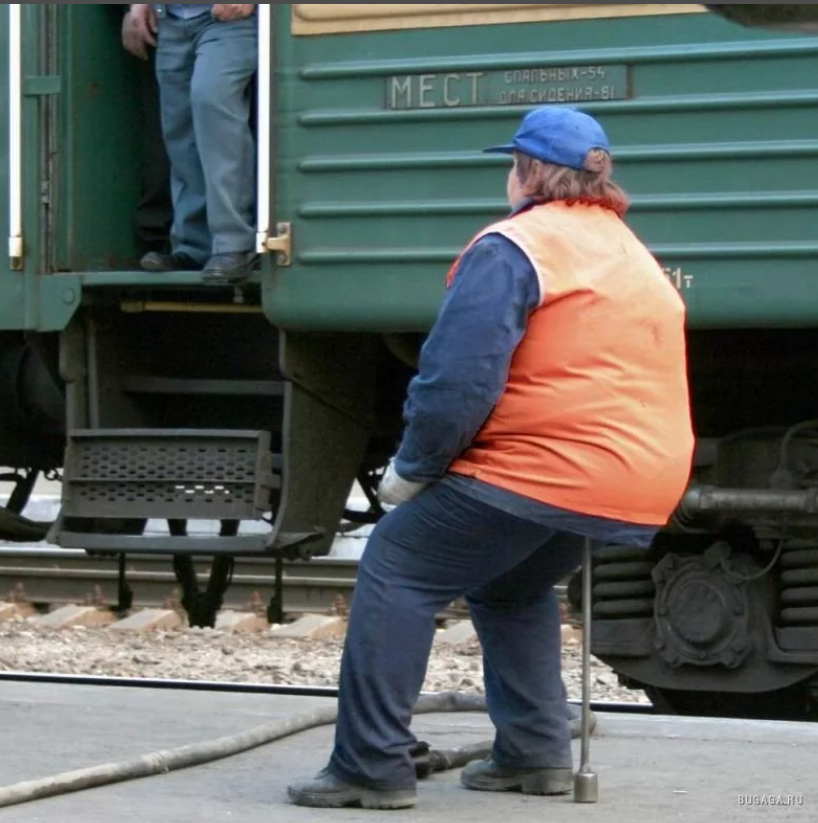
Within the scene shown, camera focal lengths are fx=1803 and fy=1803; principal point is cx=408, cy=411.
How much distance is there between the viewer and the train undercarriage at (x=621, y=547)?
5.51 meters

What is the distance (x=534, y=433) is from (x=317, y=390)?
219cm

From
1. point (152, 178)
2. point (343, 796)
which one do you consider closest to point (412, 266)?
point (152, 178)

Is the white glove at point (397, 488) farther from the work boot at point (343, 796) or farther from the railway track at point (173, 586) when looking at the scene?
the railway track at point (173, 586)

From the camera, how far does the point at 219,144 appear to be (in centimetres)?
563

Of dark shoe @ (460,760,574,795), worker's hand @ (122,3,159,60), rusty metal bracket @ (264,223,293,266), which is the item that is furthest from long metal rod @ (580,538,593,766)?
worker's hand @ (122,3,159,60)

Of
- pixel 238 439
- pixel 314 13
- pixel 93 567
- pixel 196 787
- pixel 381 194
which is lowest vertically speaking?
pixel 93 567

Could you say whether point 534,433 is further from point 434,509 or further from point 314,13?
point 314,13

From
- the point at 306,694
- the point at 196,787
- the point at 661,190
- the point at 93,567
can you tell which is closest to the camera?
the point at 196,787

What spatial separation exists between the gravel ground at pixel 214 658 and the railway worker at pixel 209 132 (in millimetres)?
1948

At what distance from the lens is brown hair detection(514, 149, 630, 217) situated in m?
3.67

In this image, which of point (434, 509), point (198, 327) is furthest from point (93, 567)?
point (434, 509)

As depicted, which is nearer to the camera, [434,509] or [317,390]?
[434,509]

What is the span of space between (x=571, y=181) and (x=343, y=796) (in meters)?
1.35

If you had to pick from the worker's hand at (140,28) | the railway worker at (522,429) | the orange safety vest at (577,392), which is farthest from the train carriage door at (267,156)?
the orange safety vest at (577,392)
